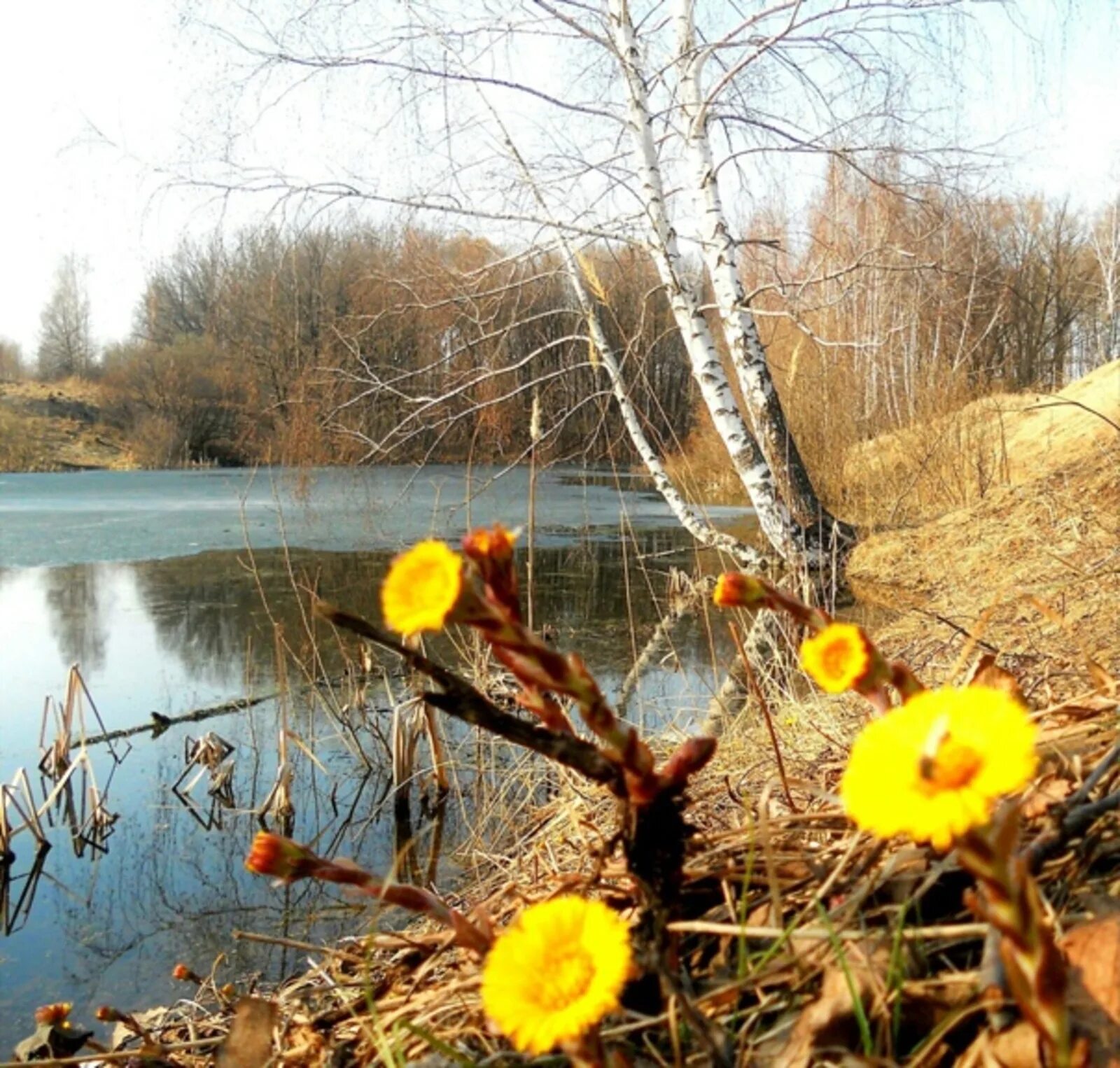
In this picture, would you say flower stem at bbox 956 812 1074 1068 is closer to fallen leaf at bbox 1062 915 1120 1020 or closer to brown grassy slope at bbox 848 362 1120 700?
fallen leaf at bbox 1062 915 1120 1020

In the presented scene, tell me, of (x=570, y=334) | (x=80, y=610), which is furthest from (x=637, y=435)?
(x=570, y=334)

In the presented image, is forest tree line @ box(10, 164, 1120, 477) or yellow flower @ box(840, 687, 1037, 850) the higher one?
forest tree line @ box(10, 164, 1120, 477)

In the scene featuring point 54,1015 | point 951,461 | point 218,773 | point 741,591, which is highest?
point 951,461

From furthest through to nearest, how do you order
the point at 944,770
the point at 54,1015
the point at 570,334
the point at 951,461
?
the point at 570,334, the point at 951,461, the point at 54,1015, the point at 944,770

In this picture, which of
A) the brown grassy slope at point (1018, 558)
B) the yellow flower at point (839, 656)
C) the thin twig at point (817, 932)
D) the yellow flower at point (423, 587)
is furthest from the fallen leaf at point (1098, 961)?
the brown grassy slope at point (1018, 558)

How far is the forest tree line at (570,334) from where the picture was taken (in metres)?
7.26

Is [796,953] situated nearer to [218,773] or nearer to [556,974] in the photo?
[556,974]

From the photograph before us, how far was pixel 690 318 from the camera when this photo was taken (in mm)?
7070

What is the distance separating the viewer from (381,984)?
104 centimetres

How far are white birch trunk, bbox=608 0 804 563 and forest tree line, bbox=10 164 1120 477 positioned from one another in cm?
50

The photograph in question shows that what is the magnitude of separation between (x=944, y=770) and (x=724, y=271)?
7.16 meters

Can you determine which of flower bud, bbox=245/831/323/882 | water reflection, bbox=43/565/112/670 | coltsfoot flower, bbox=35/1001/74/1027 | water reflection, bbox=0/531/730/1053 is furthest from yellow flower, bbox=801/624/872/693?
water reflection, bbox=43/565/112/670

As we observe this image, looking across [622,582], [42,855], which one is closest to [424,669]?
[42,855]

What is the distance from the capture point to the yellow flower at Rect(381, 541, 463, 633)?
0.53 m
